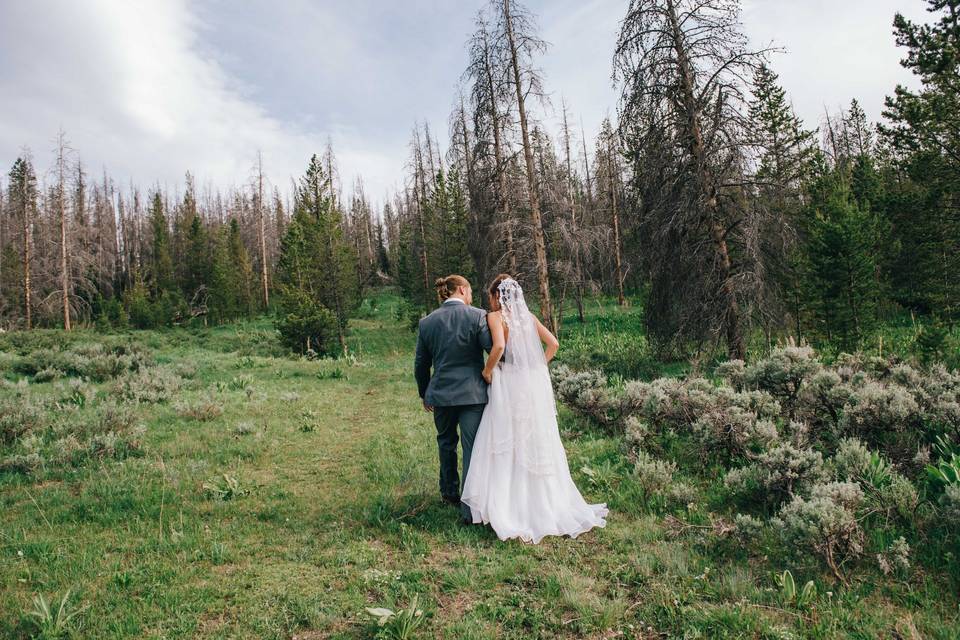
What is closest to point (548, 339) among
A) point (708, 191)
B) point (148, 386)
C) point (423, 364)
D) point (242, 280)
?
point (423, 364)

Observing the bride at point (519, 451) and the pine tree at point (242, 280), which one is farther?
the pine tree at point (242, 280)

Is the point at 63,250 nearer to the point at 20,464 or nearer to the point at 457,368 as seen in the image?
the point at 20,464

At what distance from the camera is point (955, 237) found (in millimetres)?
16875

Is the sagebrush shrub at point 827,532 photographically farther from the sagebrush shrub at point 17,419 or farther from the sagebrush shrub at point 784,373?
the sagebrush shrub at point 17,419

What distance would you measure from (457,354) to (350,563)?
204 centimetres

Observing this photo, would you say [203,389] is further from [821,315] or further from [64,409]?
[821,315]

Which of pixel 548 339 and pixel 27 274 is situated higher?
pixel 27 274

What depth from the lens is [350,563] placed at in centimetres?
396

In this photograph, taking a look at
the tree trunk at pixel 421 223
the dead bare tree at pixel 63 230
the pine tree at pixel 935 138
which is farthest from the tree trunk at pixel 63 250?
the pine tree at pixel 935 138

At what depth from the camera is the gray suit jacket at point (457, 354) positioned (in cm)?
464

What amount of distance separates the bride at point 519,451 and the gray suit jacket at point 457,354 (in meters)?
0.14

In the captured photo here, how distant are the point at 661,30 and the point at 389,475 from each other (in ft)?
36.9

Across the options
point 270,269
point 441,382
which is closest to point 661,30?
point 441,382

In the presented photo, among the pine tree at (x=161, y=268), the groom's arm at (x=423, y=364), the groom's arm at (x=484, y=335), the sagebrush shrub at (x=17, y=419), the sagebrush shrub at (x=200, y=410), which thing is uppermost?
the pine tree at (x=161, y=268)
